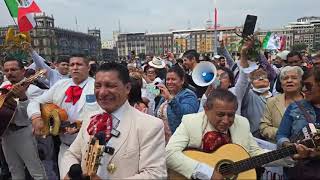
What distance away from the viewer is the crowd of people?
2631 mm

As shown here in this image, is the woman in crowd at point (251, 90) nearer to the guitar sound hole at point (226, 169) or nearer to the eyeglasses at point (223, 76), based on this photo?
the eyeglasses at point (223, 76)

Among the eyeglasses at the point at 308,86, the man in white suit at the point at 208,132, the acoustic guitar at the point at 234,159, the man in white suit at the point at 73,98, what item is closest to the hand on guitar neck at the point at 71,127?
the man in white suit at the point at 73,98

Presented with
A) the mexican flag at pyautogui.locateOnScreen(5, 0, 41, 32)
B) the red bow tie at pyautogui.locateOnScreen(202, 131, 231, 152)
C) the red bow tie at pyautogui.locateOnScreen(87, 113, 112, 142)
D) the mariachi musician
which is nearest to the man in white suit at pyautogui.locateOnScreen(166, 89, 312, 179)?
the red bow tie at pyautogui.locateOnScreen(202, 131, 231, 152)

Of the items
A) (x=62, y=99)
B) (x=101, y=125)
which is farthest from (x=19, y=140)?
(x=101, y=125)

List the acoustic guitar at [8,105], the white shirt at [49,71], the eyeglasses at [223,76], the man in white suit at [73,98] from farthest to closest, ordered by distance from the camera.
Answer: the white shirt at [49,71] → the eyeglasses at [223,76] → the acoustic guitar at [8,105] → the man in white suit at [73,98]

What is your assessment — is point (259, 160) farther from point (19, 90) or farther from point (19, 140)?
point (19, 140)

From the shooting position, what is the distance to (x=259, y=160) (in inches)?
123

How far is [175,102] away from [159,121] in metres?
1.79

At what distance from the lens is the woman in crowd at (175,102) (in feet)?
14.8

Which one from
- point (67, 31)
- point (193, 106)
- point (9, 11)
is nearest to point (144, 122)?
point (193, 106)

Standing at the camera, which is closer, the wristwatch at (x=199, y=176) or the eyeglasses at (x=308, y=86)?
the wristwatch at (x=199, y=176)

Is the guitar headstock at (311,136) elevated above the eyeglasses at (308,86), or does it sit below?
below

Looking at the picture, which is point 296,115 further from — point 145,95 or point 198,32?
point 198,32

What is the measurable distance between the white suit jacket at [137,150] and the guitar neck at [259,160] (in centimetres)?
78
